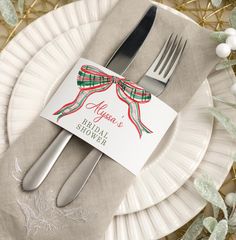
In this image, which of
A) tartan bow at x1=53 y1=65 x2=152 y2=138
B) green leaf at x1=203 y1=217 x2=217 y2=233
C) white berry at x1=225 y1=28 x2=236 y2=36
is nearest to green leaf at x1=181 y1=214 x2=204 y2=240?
green leaf at x1=203 y1=217 x2=217 y2=233

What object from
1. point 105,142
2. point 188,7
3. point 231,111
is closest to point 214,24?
point 188,7

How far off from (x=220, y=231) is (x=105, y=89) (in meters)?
0.22

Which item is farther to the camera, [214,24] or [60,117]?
[214,24]

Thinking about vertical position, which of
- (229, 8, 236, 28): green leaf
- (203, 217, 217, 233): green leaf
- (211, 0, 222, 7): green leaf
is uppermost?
(211, 0, 222, 7): green leaf

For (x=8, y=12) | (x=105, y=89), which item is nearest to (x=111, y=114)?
(x=105, y=89)

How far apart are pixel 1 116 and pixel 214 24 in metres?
0.35

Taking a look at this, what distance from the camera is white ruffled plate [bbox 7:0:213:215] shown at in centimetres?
45

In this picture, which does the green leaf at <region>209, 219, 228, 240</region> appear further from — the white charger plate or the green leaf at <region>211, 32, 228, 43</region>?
the green leaf at <region>211, 32, 228, 43</region>

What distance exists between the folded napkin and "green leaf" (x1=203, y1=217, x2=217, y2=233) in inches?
4.3

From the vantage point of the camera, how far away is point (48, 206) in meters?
0.43

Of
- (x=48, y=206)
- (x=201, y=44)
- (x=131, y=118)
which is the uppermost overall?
(x=201, y=44)

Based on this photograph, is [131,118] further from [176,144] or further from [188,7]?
[188,7]

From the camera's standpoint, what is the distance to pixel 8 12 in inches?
22.5

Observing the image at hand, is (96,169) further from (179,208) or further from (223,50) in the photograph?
(223,50)
